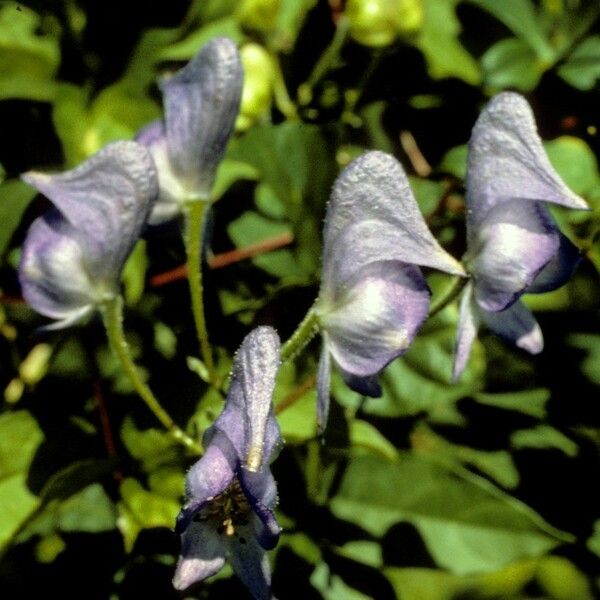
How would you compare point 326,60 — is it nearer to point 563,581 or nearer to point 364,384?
point 364,384

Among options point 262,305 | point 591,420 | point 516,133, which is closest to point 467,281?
point 516,133

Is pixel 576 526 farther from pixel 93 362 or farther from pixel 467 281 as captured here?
pixel 93 362

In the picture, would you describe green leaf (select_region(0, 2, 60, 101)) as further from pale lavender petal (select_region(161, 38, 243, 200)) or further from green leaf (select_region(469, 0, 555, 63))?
green leaf (select_region(469, 0, 555, 63))

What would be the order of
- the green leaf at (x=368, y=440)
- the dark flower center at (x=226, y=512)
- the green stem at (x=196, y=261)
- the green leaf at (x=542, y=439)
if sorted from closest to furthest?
the dark flower center at (x=226, y=512) < the green stem at (x=196, y=261) < the green leaf at (x=368, y=440) < the green leaf at (x=542, y=439)

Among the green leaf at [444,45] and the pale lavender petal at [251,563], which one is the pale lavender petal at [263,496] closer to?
the pale lavender petal at [251,563]

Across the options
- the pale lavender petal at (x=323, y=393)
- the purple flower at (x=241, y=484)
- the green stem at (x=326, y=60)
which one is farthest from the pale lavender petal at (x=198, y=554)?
the green stem at (x=326, y=60)

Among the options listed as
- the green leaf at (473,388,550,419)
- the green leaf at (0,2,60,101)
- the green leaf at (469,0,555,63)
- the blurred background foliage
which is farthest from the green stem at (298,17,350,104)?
the green leaf at (473,388,550,419)
